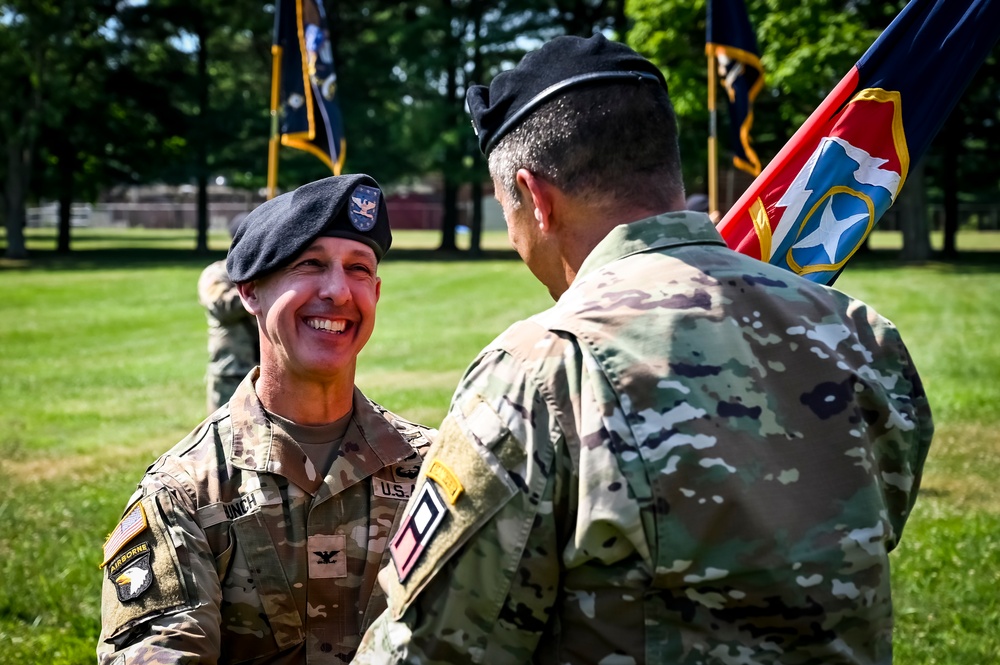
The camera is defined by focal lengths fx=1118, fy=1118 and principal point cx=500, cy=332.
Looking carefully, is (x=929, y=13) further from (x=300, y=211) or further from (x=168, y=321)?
(x=168, y=321)

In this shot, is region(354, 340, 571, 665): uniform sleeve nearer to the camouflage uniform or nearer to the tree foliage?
the camouflage uniform

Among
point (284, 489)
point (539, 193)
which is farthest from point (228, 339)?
point (539, 193)

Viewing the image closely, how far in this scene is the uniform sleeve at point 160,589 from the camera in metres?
2.71

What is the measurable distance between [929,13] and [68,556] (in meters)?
5.97

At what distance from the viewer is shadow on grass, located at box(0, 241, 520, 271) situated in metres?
35.9

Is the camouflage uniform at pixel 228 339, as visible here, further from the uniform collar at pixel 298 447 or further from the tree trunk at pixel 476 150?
the tree trunk at pixel 476 150

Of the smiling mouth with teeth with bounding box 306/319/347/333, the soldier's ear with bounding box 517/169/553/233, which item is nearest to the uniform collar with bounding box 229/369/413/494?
the smiling mouth with teeth with bounding box 306/319/347/333

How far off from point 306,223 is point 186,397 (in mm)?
11637

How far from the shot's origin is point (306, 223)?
3258 mm

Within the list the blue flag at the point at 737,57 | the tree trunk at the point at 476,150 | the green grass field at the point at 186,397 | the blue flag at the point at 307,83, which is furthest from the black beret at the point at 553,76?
the tree trunk at the point at 476,150

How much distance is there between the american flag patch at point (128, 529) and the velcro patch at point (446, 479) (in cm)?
114

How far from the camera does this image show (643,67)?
2.27 meters

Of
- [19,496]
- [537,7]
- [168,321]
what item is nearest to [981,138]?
[537,7]

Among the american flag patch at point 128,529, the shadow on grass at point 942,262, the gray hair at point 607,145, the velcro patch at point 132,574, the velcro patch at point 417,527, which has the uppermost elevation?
the gray hair at point 607,145
